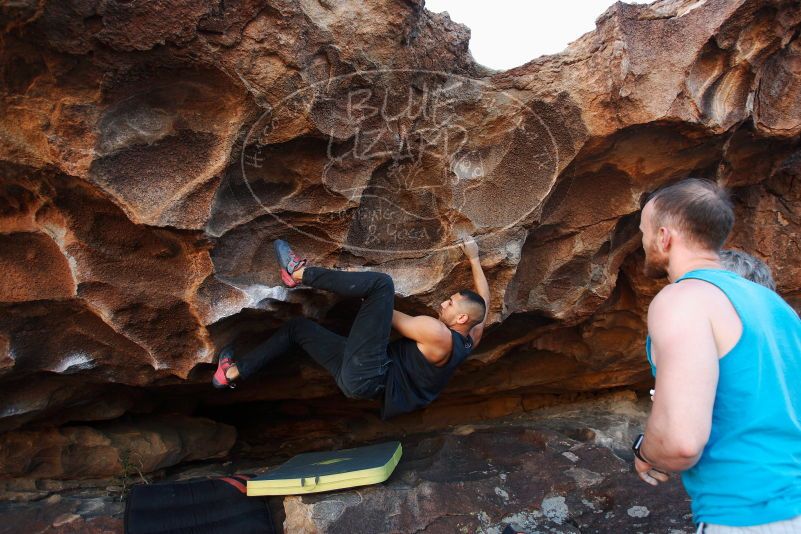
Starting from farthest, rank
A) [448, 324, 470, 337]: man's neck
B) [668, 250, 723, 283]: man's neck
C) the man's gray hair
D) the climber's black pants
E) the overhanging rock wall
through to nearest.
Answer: [448, 324, 470, 337]: man's neck
the climber's black pants
the man's gray hair
the overhanging rock wall
[668, 250, 723, 283]: man's neck

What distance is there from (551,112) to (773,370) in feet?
5.66

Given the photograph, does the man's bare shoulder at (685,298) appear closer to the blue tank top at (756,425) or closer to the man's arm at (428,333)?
the blue tank top at (756,425)

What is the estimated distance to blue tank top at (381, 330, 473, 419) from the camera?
2842mm

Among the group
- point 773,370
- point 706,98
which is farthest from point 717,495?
point 706,98

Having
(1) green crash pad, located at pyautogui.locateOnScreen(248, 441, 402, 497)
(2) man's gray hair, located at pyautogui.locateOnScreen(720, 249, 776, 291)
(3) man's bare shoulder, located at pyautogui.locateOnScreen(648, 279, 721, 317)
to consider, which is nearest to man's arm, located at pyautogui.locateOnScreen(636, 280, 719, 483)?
(3) man's bare shoulder, located at pyautogui.locateOnScreen(648, 279, 721, 317)

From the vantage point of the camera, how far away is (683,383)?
130 centimetres

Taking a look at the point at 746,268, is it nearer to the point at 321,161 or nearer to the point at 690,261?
the point at 690,261

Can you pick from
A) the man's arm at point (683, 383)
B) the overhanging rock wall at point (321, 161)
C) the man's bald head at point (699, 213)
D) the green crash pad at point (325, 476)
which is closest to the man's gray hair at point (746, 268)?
the overhanging rock wall at point (321, 161)

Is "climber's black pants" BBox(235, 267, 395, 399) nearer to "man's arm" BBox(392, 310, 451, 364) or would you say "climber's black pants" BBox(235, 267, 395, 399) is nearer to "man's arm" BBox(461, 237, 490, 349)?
"man's arm" BBox(392, 310, 451, 364)

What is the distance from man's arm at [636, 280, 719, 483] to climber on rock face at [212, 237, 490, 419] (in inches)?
57.0

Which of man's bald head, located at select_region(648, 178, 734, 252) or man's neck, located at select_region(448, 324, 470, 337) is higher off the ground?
man's bald head, located at select_region(648, 178, 734, 252)

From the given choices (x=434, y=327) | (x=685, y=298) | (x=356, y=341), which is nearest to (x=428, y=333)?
(x=434, y=327)

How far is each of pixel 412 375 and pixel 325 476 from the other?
0.62 meters

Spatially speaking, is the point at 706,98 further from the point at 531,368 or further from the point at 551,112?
the point at 531,368
